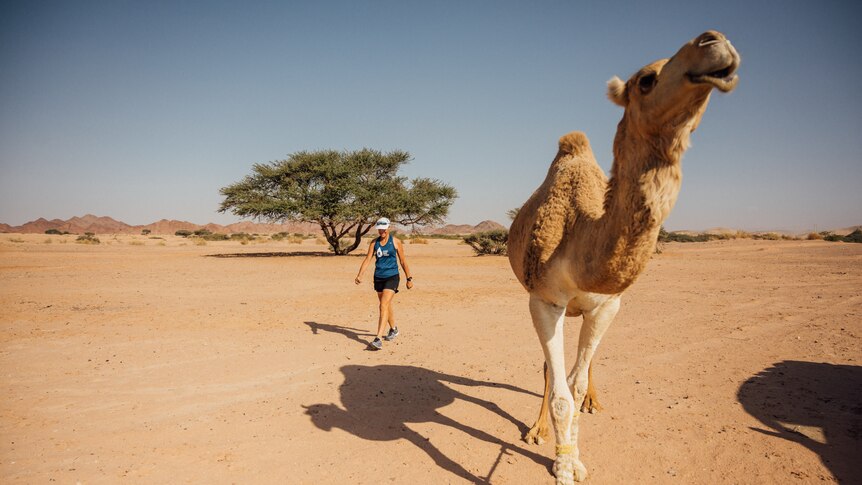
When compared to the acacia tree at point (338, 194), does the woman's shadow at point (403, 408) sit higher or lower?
lower

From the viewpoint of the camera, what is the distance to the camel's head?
1.86 metres

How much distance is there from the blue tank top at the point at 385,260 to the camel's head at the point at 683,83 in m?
5.58

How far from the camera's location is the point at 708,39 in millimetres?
1897

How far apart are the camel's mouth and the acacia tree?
27310 mm

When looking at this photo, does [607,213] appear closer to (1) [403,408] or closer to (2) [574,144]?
(2) [574,144]

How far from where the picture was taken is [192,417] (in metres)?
4.77

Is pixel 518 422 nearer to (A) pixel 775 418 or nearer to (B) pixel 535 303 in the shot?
(B) pixel 535 303

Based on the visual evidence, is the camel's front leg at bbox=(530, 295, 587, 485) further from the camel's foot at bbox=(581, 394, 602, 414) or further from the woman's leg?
the woman's leg

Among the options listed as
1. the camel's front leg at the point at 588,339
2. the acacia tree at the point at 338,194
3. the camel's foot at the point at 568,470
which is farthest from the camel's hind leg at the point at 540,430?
the acacia tree at the point at 338,194

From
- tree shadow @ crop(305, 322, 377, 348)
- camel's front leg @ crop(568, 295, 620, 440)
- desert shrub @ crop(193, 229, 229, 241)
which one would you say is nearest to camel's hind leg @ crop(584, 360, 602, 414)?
camel's front leg @ crop(568, 295, 620, 440)

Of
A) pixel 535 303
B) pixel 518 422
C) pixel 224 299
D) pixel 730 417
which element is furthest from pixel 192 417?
pixel 224 299

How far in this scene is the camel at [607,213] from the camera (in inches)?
78.9

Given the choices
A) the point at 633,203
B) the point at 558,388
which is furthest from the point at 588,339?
the point at 633,203

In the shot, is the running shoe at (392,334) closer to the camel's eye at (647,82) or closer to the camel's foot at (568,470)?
the camel's foot at (568,470)
